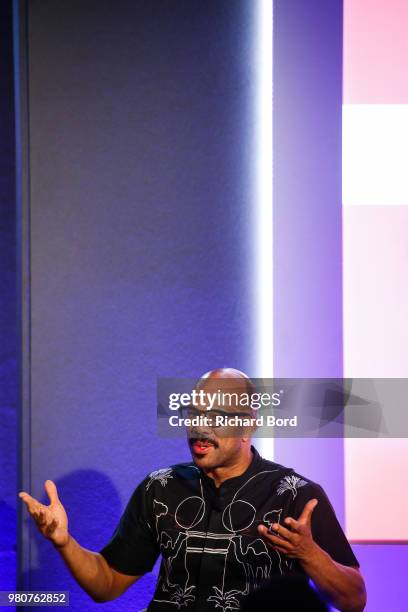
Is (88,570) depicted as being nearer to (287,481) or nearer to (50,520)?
(50,520)

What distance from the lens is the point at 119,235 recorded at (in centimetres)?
274

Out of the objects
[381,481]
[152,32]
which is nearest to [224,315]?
[381,481]

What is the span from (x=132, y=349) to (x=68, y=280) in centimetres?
32

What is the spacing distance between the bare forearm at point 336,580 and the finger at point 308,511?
0.23ft

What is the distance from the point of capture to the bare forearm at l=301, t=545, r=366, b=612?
6.16 feet

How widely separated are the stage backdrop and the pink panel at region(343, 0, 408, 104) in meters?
0.37

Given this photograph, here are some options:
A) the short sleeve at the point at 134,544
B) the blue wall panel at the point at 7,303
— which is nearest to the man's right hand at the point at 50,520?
the short sleeve at the point at 134,544

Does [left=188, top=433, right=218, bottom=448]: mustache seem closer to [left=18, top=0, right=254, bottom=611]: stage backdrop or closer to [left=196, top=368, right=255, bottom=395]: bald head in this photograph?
[left=196, top=368, right=255, bottom=395]: bald head

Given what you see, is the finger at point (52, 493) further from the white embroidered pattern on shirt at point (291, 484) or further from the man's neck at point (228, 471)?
the white embroidered pattern on shirt at point (291, 484)

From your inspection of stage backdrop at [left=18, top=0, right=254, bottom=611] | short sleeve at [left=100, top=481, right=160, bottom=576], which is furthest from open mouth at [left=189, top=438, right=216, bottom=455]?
stage backdrop at [left=18, top=0, right=254, bottom=611]

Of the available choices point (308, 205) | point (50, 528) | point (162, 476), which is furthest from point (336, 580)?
point (308, 205)

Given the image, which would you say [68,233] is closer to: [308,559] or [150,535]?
[150,535]

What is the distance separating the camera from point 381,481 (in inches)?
107

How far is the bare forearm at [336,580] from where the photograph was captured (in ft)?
6.16
